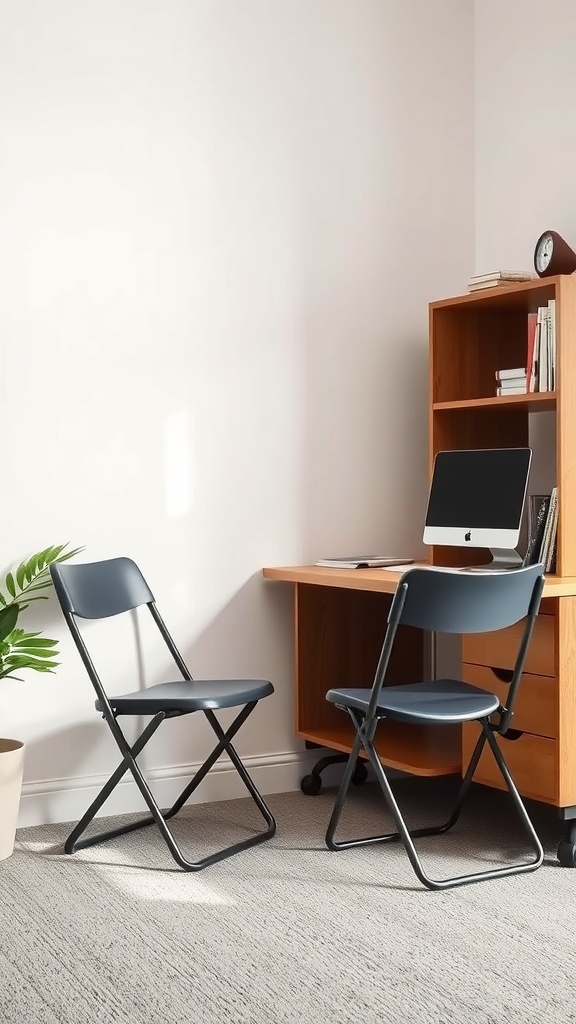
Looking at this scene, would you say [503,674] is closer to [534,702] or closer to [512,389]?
[534,702]

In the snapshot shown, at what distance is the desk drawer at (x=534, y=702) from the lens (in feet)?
9.03

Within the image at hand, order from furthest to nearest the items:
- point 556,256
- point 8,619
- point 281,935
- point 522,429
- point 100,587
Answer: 1. point 522,429
2. point 556,256
3. point 100,587
4. point 8,619
5. point 281,935

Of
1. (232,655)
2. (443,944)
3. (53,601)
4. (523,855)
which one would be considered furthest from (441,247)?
(443,944)

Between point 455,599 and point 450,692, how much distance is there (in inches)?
16.9

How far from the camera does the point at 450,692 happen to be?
2840 millimetres

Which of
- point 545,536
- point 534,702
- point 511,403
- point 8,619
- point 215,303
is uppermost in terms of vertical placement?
point 215,303

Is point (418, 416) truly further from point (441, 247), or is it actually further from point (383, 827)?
point (383, 827)

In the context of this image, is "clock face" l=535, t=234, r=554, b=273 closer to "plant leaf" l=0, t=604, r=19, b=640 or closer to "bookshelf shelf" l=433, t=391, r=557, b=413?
"bookshelf shelf" l=433, t=391, r=557, b=413

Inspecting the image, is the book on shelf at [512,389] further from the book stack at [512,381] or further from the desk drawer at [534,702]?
the desk drawer at [534,702]

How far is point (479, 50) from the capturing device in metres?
3.92

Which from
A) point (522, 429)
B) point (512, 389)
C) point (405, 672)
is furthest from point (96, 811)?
point (522, 429)

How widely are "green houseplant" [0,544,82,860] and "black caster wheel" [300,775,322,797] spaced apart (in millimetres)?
906

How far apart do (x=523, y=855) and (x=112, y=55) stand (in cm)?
259

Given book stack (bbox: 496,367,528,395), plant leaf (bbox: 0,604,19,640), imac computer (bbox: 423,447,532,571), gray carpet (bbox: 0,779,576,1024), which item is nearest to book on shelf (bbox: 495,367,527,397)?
book stack (bbox: 496,367,528,395)
